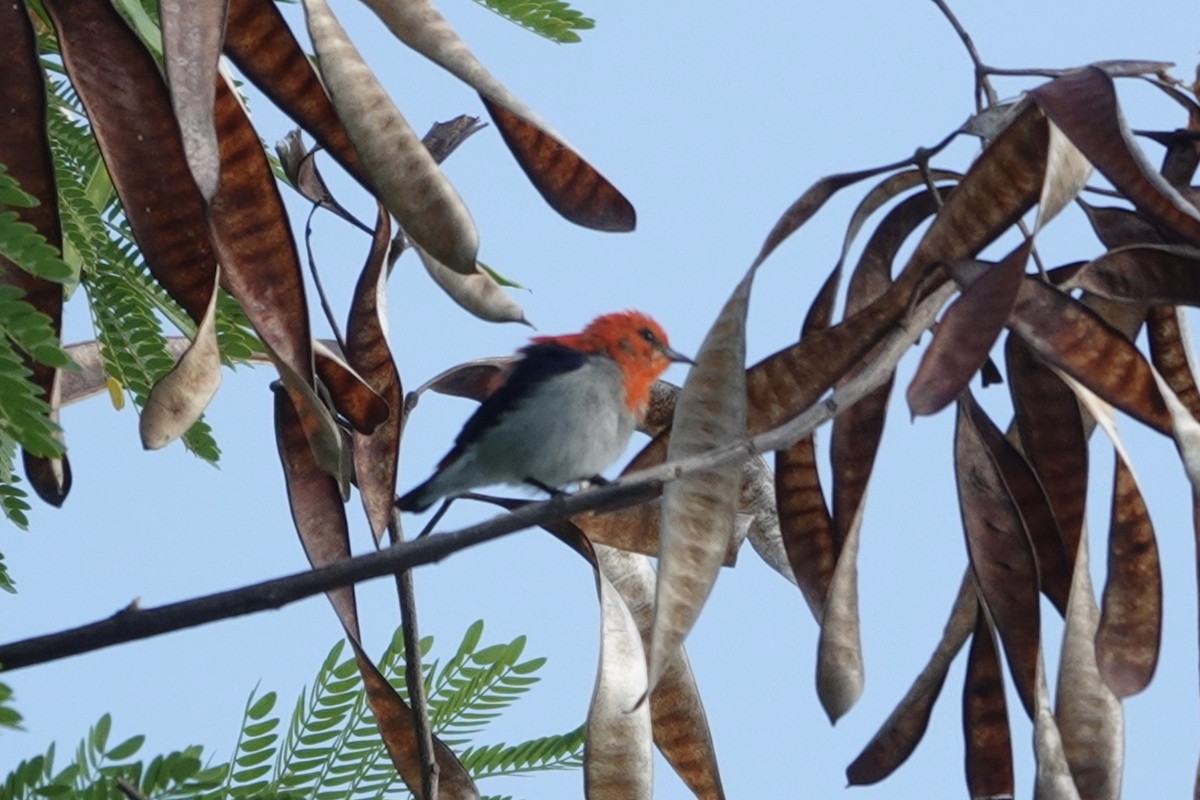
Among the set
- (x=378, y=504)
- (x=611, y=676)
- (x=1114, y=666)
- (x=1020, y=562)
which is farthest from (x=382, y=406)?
(x=1114, y=666)

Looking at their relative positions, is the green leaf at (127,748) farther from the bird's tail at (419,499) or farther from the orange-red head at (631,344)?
the orange-red head at (631,344)

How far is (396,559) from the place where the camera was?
1.74 m

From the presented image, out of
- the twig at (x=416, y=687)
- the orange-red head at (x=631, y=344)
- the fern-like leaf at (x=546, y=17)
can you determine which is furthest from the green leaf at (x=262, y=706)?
the orange-red head at (x=631, y=344)

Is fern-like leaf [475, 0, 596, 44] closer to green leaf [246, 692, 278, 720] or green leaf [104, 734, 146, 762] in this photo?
green leaf [246, 692, 278, 720]

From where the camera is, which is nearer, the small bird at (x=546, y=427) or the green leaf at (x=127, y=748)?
the green leaf at (x=127, y=748)

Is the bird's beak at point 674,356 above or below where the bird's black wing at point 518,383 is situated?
above

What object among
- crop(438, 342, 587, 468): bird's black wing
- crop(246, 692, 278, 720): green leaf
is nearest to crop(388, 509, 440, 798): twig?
crop(246, 692, 278, 720): green leaf

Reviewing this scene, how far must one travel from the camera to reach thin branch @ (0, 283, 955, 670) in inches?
62.5

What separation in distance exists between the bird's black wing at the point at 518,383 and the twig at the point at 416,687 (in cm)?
172

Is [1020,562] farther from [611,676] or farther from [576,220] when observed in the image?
[576,220]

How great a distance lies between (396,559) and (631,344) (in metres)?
2.95

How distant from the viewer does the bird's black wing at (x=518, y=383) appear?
407 cm

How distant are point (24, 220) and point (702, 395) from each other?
83 centimetres

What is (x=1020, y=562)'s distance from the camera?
2197mm
